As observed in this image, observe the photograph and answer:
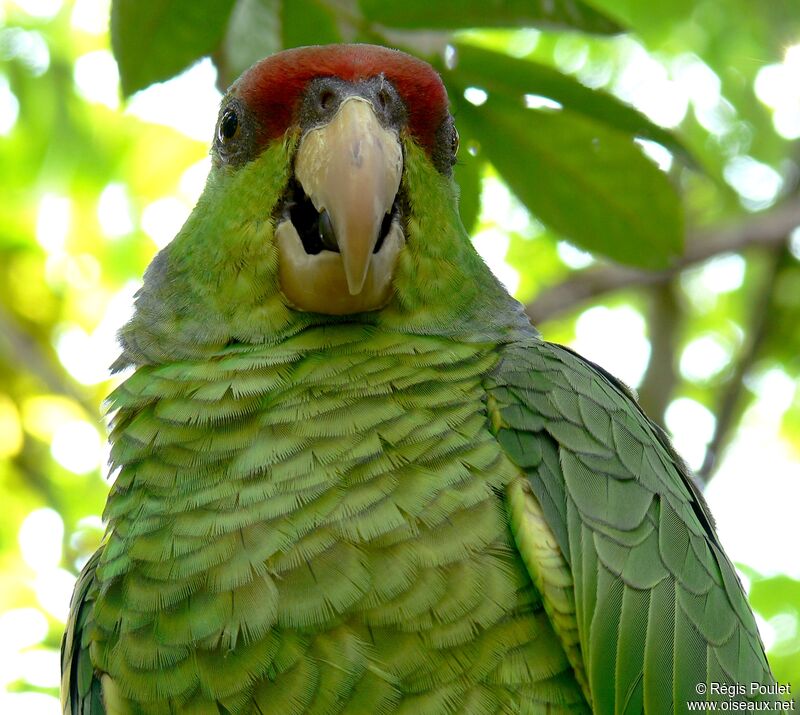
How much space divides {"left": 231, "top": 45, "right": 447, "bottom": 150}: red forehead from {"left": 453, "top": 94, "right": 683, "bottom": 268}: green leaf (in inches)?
7.8

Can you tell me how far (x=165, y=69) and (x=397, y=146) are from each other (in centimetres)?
50

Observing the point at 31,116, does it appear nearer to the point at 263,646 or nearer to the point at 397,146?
the point at 397,146

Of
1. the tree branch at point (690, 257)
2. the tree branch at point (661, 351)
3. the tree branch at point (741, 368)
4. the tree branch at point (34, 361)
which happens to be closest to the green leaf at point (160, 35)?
the tree branch at point (690, 257)

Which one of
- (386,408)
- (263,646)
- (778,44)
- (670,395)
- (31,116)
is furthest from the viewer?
(670,395)

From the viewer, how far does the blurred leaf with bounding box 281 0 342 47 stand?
2.07 meters

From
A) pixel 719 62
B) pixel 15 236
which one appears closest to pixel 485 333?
pixel 719 62

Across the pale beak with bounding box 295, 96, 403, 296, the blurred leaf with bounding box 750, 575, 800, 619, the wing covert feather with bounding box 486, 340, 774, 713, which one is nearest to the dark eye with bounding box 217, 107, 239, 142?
the pale beak with bounding box 295, 96, 403, 296

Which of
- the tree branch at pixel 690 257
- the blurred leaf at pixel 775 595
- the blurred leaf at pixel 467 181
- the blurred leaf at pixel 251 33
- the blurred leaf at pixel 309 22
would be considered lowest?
the blurred leaf at pixel 775 595

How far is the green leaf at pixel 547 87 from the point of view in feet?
6.61

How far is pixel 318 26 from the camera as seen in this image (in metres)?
2.07

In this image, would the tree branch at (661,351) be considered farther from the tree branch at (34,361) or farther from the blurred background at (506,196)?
the tree branch at (34,361)

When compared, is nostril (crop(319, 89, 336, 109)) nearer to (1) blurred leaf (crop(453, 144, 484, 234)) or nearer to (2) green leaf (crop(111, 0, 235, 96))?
(2) green leaf (crop(111, 0, 235, 96))

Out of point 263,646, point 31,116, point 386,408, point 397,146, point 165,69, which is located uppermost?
point 31,116

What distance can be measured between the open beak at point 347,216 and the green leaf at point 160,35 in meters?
0.31
